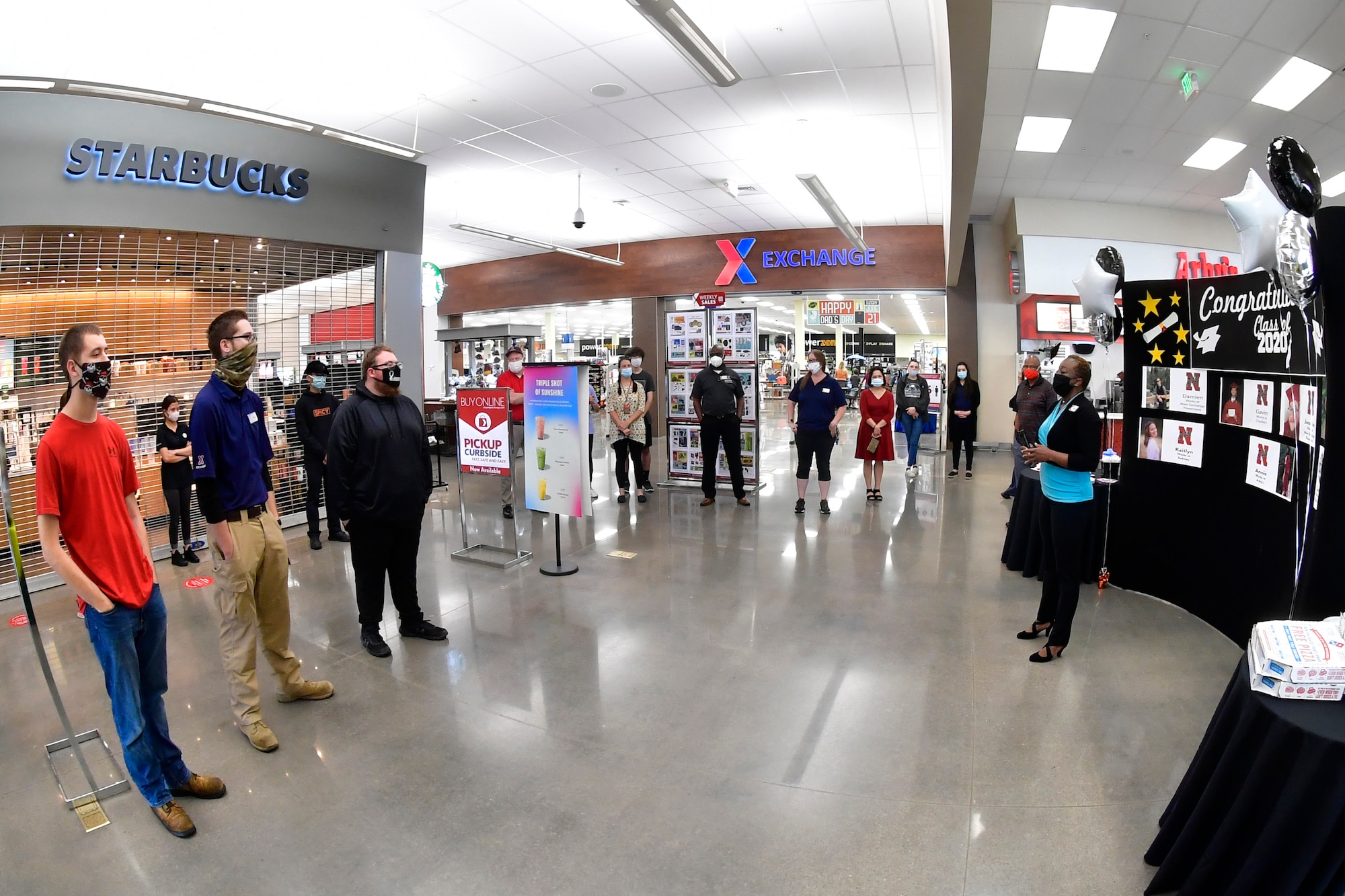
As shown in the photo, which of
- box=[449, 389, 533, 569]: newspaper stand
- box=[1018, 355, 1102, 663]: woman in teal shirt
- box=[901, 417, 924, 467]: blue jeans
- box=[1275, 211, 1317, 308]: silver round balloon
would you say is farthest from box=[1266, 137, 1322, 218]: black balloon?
box=[901, 417, 924, 467]: blue jeans

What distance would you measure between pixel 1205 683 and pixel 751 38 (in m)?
5.62

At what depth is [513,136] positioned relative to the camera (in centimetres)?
793

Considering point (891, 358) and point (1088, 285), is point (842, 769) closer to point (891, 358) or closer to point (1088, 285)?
point (1088, 285)

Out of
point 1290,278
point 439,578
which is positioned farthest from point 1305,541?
point 439,578

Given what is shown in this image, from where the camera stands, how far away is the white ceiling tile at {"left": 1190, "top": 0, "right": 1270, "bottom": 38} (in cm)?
500

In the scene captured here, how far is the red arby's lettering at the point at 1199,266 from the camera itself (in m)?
10.9

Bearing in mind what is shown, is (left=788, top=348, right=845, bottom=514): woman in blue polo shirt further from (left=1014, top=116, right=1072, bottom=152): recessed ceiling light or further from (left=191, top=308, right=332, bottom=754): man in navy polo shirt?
(left=191, top=308, right=332, bottom=754): man in navy polo shirt

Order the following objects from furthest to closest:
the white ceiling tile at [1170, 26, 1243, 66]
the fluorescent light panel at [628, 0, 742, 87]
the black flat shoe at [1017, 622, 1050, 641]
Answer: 1. the white ceiling tile at [1170, 26, 1243, 66]
2. the fluorescent light panel at [628, 0, 742, 87]
3. the black flat shoe at [1017, 622, 1050, 641]

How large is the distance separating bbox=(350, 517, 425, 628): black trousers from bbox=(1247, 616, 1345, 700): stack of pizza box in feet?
11.5

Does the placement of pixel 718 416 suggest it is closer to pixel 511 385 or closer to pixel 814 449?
pixel 814 449

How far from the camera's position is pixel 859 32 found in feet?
18.1

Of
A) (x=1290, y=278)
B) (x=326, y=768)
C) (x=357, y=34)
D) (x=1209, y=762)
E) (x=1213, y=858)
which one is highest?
(x=357, y=34)

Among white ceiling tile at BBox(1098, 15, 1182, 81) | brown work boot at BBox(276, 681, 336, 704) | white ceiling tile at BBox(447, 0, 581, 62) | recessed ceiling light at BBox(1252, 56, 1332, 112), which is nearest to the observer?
brown work boot at BBox(276, 681, 336, 704)

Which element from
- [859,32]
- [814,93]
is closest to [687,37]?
[859,32]
